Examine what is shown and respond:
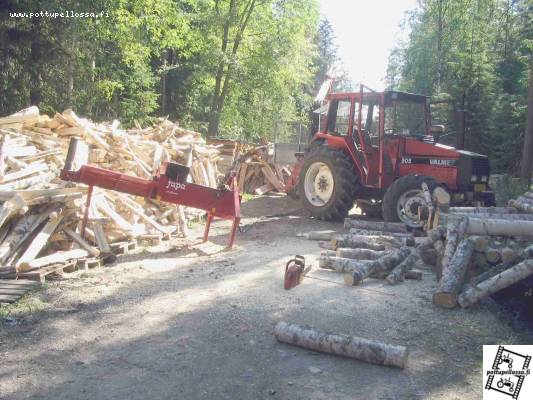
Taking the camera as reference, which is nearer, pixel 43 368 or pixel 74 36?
pixel 43 368

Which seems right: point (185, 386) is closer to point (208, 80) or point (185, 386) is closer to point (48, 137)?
point (48, 137)

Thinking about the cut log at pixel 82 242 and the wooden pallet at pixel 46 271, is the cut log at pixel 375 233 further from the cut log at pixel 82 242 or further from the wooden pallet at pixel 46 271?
the wooden pallet at pixel 46 271

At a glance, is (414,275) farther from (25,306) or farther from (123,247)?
(25,306)

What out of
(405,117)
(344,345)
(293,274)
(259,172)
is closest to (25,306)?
(293,274)

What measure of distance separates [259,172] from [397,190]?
7.69 meters

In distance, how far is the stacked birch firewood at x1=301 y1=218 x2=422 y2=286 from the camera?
22.7 feet

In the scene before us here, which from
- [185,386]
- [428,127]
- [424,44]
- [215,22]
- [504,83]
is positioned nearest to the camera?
[185,386]

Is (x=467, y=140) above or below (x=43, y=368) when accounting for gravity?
above

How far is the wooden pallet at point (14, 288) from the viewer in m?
5.65

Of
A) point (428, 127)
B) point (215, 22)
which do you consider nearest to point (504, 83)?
point (215, 22)

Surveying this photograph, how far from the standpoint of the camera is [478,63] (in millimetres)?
22250

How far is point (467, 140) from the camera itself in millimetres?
21500

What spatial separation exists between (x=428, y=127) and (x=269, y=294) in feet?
22.5

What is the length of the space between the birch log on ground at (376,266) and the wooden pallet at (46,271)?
150 inches
